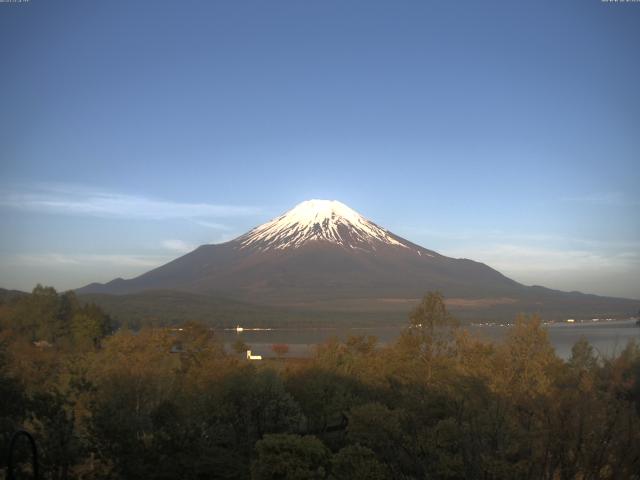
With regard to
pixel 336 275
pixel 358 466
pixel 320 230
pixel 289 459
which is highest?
pixel 320 230

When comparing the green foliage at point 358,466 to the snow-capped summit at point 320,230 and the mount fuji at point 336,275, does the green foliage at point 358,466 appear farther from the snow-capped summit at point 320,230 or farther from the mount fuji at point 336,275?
the snow-capped summit at point 320,230

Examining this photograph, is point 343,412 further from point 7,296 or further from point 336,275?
point 336,275

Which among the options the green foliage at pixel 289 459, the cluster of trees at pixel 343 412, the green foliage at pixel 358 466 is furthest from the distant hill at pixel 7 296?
the green foliage at pixel 358 466

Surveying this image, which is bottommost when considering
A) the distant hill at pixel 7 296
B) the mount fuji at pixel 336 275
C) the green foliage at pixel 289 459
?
the green foliage at pixel 289 459

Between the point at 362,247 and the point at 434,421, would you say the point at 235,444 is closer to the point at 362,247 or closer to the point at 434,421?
the point at 434,421

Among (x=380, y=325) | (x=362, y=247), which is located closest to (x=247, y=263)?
(x=362, y=247)

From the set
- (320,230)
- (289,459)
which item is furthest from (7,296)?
(320,230)
